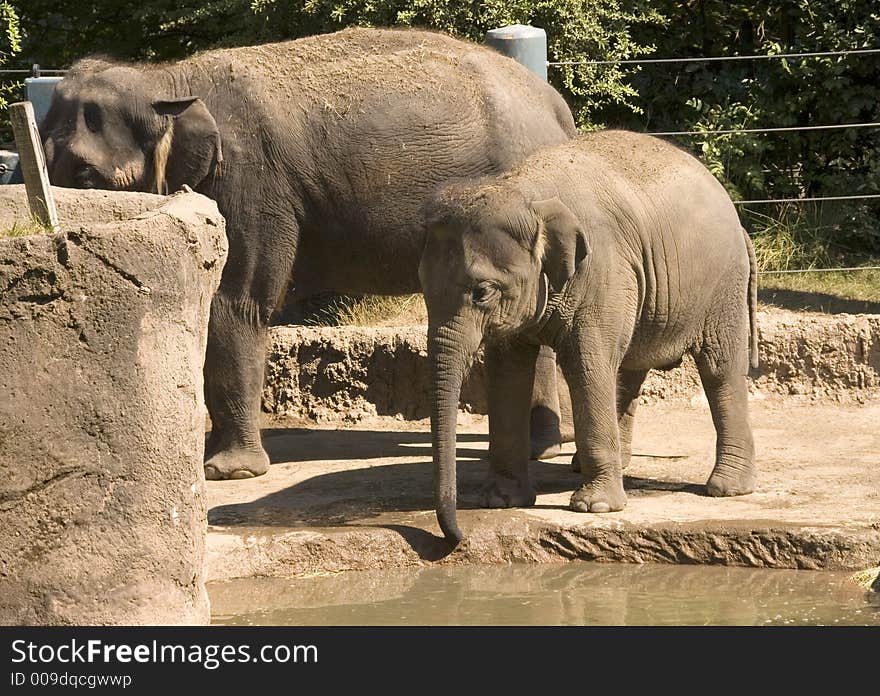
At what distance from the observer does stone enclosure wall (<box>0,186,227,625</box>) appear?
447 cm

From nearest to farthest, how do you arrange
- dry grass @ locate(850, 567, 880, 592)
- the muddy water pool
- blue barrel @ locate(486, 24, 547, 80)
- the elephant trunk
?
the muddy water pool
dry grass @ locate(850, 567, 880, 592)
the elephant trunk
blue barrel @ locate(486, 24, 547, 80)

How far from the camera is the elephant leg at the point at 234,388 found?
7.84m

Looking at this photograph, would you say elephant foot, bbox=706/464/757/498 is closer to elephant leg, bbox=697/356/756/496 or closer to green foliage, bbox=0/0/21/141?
elephant leg, bbox=697/356/756/496

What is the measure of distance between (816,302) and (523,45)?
8.40 feet

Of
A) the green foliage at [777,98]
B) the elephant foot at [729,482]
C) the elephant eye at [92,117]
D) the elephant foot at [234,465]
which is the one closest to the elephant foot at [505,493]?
the elephant foot at [729,482]

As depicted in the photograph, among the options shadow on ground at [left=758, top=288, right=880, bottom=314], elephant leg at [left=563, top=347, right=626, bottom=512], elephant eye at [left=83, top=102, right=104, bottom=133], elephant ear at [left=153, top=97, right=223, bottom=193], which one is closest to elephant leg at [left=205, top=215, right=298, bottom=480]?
elephant ear at [left=153, top=97, right=223, bottom=193]

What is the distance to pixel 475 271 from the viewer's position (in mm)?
6320

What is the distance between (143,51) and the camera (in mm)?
13062

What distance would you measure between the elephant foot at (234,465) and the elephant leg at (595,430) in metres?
1.85

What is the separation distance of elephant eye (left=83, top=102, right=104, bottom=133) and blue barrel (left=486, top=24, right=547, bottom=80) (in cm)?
261

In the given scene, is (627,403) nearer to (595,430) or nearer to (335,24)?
(595,430)

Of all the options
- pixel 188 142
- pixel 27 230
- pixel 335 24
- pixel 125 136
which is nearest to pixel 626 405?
pixel 188 142

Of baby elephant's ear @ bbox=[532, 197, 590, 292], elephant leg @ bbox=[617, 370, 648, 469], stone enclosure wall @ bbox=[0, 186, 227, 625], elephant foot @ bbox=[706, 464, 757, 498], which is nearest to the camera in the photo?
stone enclosure wall @ bbox=[0, 186, 227, 625]

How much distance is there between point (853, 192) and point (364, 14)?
3910mm
